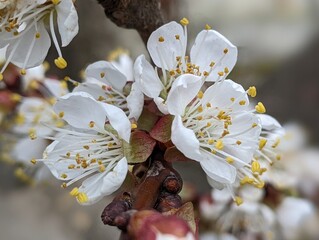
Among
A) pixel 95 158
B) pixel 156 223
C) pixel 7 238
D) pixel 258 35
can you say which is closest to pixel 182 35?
pixel 95 158

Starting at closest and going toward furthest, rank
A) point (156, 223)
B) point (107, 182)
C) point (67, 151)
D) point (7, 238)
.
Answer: point (156, 223) → point (107, 182) → point (67, 151) → point (7, 238)

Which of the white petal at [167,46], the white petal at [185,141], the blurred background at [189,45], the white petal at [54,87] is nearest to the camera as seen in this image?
the white petal at [185,141]

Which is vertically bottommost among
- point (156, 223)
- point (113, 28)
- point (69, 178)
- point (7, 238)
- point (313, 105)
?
point (7, 238)

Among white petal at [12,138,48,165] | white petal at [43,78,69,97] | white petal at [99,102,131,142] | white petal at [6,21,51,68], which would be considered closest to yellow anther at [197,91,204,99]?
white petal at [99,102,131,142]

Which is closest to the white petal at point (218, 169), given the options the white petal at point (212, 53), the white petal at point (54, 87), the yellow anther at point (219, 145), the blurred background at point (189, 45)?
the yellow anther at point (219, 145)

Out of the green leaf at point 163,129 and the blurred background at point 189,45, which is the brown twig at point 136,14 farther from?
the blurred background at point 189,45

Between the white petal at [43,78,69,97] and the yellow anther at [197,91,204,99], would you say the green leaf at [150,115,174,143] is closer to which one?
the yellow anther at [197,91,204,99]

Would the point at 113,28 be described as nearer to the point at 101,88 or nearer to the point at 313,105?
the point at 313,105
